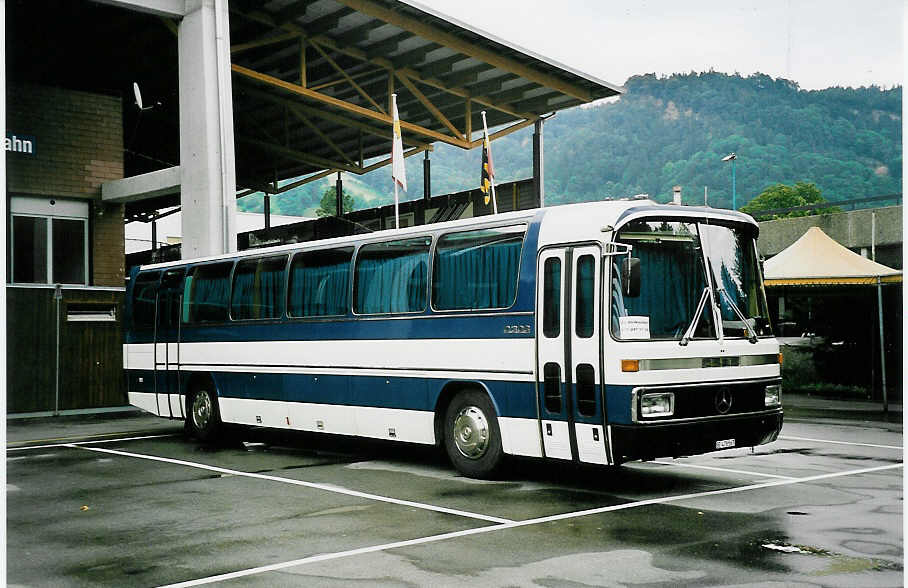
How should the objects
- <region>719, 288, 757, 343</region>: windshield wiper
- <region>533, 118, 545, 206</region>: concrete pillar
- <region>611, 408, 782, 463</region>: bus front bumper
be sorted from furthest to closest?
<region>533, 118, 545, 206</region>: concrete pillar < <region>719, 288, 757, 343</region>: windshield wiper < <region>611, 408, 782, 463</region>: bus front bumper

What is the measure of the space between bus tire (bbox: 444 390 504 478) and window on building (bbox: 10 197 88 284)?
1419cm

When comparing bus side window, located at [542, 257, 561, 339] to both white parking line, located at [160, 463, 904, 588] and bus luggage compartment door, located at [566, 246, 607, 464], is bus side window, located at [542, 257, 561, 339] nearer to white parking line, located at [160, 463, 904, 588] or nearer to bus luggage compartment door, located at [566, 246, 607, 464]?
bus luggage compartment door, located at [566, 246, 607, 464]

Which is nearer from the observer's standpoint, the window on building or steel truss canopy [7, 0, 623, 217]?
the window on building

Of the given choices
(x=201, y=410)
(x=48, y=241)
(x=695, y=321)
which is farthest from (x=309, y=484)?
(x=48, y=241)

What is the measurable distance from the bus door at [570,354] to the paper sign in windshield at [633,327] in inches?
9.3

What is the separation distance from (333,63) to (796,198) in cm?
7148

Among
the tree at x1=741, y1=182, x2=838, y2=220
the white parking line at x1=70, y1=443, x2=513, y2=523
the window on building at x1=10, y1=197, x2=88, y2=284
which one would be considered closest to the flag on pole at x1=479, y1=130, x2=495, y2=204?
the window on building at x1=10, y1=197, x2=88, y2=284

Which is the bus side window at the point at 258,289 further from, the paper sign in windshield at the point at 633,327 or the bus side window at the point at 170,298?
the paper sign in windshield at the point at 633,327

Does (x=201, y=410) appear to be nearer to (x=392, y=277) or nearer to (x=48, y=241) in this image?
(x=392, y=277)

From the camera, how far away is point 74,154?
900 inches

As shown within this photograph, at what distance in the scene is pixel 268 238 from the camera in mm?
40625

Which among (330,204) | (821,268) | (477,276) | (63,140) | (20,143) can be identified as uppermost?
Result: (330,204)

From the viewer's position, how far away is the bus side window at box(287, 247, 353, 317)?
13266 millimetres

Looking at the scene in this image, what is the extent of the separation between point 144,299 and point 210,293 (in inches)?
86.3
